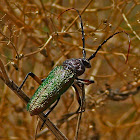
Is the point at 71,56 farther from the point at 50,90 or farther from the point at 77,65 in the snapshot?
the point at 50,90

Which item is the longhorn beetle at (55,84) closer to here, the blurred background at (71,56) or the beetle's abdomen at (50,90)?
the beetle's abdomen at (50,90)

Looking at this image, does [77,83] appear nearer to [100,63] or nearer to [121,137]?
[100,63]

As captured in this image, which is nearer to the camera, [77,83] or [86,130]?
[77,83]

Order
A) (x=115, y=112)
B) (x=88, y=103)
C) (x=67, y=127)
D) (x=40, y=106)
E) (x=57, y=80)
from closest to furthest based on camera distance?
1. (x=40, y=106)
2. (x=57, y=80)
3. (x=88, y=103)
4. (x=67, y=127)
5. (x=115, y=112)

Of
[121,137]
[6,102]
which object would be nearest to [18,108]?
[6,102]

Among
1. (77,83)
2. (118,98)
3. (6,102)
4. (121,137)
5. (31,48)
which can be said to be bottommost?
(121,137)

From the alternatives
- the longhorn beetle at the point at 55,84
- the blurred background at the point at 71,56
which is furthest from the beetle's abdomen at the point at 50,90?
the blurred background at the point at 71,56
